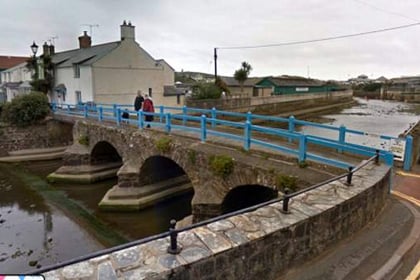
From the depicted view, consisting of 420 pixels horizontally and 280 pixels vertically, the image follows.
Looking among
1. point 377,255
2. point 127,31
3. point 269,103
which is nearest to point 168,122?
point 377,255

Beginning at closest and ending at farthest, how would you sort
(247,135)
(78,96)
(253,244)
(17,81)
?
1. (253,244)
2. (247,135)
3. (78,96)
4. (17,81)

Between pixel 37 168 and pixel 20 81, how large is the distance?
83.7 feet

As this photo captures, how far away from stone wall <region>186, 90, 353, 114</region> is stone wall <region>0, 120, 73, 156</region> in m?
11.8

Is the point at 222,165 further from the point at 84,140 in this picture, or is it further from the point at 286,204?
the point at 84,140

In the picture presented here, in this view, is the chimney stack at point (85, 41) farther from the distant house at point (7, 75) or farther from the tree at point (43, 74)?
the distant house at point (7, 75)

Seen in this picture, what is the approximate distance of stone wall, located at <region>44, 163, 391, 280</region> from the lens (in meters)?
2.85

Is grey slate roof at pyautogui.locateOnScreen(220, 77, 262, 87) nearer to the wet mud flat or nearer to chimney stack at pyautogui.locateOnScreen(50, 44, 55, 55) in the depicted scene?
chimney stack at pyautogui.locateOnScreen(50, 44, 55, 55)

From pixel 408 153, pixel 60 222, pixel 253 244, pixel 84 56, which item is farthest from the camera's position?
pixel 84 56

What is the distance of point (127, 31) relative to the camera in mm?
26344

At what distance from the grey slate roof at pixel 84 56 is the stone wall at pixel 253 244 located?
24.2 metres

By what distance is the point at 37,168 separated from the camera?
18906mm

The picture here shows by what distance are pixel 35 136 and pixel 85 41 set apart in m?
13.4

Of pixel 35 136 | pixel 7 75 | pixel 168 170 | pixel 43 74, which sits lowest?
pixel 168 170

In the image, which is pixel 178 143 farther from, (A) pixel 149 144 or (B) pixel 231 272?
(B) pixel 231 272
